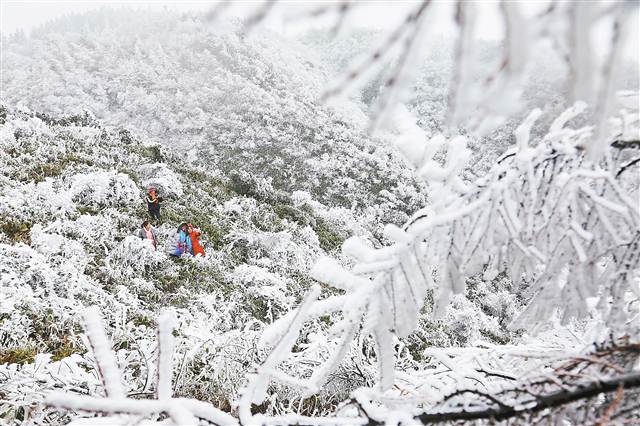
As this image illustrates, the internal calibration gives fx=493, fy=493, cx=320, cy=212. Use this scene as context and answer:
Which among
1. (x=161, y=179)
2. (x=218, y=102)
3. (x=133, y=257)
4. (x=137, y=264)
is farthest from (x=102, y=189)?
(x=218, y=102)

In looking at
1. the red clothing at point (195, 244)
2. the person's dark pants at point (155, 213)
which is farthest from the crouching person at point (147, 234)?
the person's dark pants at point (155, 213)

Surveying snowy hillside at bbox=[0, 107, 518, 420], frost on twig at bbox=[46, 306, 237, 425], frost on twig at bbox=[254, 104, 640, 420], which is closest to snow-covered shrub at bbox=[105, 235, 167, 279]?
snowy hillside at bbox=[0, 107, 518, 420]

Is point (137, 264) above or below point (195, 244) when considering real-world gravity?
below

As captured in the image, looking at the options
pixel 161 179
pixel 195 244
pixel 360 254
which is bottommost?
pixel 195 244

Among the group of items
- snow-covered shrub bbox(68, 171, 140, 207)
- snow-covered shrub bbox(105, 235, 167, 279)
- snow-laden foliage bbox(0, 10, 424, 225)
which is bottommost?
snow-covered shrub bbox(105, 235, 167, 279)

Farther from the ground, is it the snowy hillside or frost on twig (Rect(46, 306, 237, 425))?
frost on twig (Rect(46, 306, 237, 425))

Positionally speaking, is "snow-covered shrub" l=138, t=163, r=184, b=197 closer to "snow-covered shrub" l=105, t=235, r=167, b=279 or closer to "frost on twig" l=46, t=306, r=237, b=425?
"snow-covered shrub" l=105, t=235, r=167, b=279

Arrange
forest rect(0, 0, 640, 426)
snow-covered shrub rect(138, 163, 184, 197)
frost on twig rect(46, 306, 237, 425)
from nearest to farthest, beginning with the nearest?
forest rect(0, 0, 640, 426), frost on twig rect(46, 306, 237, 425), snow-covered shrub rect(138, 163, 184, 197)

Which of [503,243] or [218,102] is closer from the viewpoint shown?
[503,243]

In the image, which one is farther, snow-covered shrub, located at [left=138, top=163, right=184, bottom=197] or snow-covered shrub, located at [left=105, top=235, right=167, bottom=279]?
snow-covered shrub, located at [left=138, top=163, right=184, bottom=197]

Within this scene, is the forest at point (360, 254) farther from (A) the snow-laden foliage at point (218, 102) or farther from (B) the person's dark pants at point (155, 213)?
(B) the person's dark pants at point (155, 213)

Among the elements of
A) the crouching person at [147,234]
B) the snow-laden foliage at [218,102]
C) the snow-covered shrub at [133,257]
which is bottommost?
the snow-covered shrub at [133,257]

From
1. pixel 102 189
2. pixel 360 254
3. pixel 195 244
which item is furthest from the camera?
pixel 102 189

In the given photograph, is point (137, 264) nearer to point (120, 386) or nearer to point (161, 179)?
point (161, 179)
